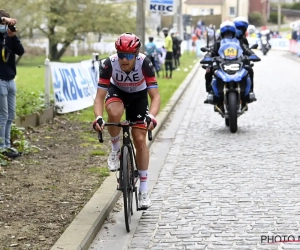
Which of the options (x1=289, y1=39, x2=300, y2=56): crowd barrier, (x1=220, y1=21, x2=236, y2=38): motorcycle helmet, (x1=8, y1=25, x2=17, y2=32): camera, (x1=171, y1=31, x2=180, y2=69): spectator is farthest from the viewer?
(x1=289, y1=39, x2=300, y2=56): crowd barrier

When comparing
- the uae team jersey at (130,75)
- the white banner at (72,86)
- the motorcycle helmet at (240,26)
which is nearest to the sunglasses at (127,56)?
the uae team jersey at (130,75)

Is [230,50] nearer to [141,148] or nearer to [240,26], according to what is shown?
[240,26]

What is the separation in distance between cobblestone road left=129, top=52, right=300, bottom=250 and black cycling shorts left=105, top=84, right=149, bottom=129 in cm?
99

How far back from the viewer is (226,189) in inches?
343

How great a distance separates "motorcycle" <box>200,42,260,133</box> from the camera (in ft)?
43.8

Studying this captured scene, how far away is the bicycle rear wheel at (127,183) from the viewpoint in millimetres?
6953

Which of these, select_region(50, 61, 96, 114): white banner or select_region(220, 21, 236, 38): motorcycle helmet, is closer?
select_region(220, 21, 236, 38): motorcycle helmet

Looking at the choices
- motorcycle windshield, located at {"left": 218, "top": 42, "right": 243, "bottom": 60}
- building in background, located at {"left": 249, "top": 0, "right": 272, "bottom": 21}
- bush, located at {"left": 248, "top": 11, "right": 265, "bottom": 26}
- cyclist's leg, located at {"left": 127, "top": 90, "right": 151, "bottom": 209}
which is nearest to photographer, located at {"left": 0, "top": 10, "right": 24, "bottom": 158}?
cyclist's leg, located at {"left": 127, "top": 90, "right": 151, "bottom": 209}

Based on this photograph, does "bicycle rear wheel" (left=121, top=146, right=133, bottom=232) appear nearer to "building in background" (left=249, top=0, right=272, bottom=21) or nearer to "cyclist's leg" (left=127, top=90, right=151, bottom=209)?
"cyclist's leg" (left=127, top=90, right=151, bottom=209)

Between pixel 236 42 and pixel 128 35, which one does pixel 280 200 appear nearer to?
pixel 128 35

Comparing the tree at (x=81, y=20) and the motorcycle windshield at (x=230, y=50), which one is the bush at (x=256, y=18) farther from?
the motorcycle windshield at (x=230, y=50)

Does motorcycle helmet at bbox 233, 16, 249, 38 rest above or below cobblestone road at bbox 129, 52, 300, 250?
above

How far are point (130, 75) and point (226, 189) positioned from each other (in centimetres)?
207

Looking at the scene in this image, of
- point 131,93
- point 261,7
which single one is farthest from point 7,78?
point 261,7
